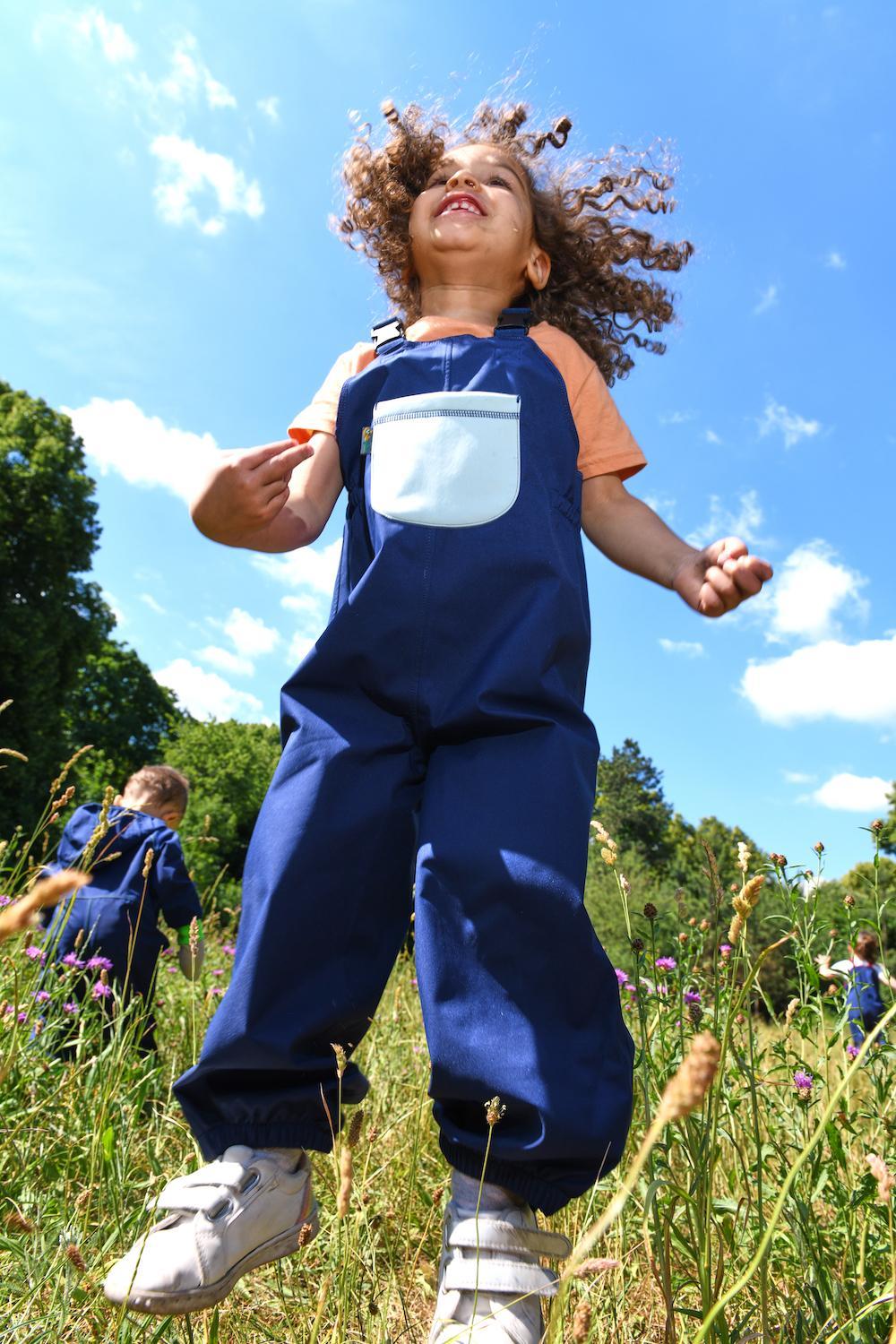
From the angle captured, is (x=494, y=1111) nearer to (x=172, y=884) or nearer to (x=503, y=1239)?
(x=503, y=1239)

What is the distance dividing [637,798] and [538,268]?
88.7 feet

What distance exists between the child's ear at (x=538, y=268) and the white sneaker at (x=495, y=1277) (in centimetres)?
226

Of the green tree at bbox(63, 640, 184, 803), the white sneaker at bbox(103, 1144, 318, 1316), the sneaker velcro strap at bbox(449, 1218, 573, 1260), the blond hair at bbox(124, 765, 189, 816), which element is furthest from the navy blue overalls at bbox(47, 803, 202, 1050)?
the green tree at bbox(63, 640, 184, 803)

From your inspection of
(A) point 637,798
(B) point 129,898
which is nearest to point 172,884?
(B) point 129,898

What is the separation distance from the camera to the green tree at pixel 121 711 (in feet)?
97.1

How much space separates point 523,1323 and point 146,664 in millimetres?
33585

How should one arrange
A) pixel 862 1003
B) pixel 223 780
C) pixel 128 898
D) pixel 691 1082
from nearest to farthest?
pixel 691 1082, pixel 128 898, pixel 862 1003, pixel 223 780

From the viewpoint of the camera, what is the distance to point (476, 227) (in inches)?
95.8

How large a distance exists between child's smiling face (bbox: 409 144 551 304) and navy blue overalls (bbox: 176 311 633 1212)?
502 millimetres

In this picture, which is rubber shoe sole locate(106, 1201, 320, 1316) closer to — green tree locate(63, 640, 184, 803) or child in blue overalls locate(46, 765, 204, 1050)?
child in blue overalls locate(46, 765, 204, 1050)

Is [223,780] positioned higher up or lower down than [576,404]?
higher up

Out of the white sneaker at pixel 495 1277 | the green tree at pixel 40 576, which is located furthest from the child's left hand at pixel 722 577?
the green tree at pixel 40 576

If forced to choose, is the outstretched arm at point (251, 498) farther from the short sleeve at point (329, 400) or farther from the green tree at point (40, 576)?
the green tree at point (40, 576)

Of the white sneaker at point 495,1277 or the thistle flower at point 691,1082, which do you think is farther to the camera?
the white sneaker at point 495,1277
